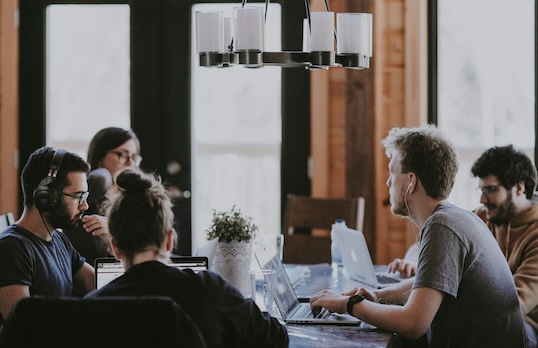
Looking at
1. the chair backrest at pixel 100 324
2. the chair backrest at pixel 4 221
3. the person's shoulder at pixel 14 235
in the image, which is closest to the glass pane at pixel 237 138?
the chair backrest at pixel 4 221

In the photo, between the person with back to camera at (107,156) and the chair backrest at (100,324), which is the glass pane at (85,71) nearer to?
the person with back to camera at (107,156)

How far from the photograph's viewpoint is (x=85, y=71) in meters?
5.19

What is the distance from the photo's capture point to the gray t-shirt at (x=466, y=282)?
A: 241cm

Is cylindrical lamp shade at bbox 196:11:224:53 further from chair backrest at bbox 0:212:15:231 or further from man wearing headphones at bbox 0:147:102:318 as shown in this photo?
chair backrest at bbox 0:212:15:231

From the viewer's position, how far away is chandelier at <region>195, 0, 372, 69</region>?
9.11ft

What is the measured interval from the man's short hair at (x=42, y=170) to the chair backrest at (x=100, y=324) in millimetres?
947

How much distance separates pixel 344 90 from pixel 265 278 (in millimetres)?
2299

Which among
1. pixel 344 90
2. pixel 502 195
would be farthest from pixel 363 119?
pixel 502 195

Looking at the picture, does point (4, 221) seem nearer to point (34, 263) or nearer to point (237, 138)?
point (34, 263)

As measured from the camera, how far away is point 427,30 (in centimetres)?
485

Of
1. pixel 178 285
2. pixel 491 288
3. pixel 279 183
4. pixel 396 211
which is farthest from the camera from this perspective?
pixel 279 183

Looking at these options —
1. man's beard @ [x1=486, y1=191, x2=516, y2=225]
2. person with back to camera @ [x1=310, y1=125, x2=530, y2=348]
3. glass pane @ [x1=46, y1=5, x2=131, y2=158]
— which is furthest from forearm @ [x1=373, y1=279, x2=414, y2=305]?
glass pane @ [x1=46, y1=5, x2=131, y2=158]

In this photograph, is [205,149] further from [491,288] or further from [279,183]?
[491,288]

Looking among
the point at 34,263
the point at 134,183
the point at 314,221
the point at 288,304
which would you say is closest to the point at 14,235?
the point at 34,263
